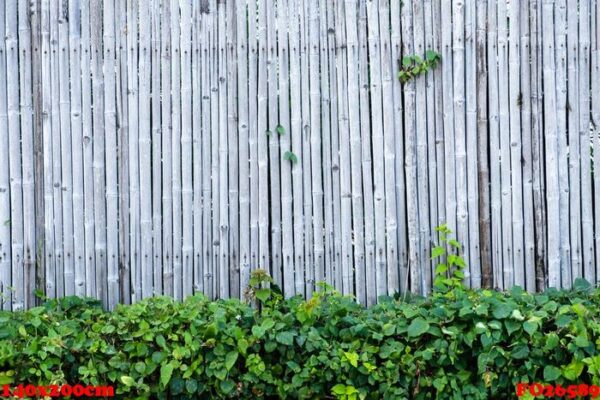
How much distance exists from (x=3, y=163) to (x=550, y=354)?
4006 millimetres

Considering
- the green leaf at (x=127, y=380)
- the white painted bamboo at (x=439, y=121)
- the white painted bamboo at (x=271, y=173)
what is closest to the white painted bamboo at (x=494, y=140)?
the white painted bamboo at (x=439, y=121)

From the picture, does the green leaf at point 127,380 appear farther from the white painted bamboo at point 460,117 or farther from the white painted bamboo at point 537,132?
the white painted bamboo at point 537,132

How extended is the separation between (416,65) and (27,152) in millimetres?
2909

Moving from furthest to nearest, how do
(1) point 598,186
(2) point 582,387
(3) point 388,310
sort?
(1) point 598,186, (3) point 388,310, (2) point 582,387

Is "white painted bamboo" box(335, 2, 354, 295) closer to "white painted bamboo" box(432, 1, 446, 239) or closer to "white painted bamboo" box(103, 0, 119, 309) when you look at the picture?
"white painted bamboo" box(432, 1, 446, 239)

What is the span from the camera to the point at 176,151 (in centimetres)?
511

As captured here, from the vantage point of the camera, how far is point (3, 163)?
16.8 feet

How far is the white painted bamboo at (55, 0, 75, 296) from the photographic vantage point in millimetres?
5121

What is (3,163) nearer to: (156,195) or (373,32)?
(156,195)

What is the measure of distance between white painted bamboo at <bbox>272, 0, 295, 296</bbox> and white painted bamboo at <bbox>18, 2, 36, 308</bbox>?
1802mm

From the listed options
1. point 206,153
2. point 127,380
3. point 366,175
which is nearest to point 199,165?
point 206,153

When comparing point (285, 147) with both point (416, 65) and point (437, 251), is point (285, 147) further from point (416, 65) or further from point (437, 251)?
point (437, 251)

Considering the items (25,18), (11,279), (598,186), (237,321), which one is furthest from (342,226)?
(25,18)

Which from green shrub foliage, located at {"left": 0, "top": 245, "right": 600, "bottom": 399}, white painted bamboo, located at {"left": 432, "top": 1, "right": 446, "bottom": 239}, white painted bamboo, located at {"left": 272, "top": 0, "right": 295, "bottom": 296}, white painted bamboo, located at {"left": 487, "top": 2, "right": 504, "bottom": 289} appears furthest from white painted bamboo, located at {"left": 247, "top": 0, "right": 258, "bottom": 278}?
white painted bamboo, located at {"left": 487, "top": 2, "right": 504, "bottom": 289}
